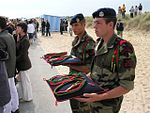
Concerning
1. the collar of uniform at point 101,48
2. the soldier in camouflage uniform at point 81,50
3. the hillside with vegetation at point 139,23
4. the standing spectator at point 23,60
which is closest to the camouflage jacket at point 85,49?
the soldier in camouflage uniform at point 81,50

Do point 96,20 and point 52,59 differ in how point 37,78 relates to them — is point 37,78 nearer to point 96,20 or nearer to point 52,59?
point 52,59

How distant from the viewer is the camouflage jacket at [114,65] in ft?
8.93

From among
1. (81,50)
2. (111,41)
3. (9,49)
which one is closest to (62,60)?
(81,50)

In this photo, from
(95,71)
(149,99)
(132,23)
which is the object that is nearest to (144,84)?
(149,99)

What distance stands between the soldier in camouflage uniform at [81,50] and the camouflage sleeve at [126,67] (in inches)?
44.8

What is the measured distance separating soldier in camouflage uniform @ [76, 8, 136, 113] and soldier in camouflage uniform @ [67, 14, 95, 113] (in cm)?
71

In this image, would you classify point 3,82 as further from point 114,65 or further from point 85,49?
point 114,65

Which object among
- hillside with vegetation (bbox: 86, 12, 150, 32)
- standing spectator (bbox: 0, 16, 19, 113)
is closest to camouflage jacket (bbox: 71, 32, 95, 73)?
standing spectator (bbox: 0, 16, 19, 113)

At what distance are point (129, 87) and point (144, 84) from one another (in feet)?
21.5

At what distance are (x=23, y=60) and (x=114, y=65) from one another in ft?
12.7

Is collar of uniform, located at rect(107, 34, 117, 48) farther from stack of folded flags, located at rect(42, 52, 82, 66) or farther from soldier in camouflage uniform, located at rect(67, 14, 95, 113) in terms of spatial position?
stack of folded flags, located at rect(42, 52, 82, 66)

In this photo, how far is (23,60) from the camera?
6.39m

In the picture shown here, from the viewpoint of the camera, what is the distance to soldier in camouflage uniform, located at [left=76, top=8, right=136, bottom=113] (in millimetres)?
2721

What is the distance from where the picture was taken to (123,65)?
2721 mm
